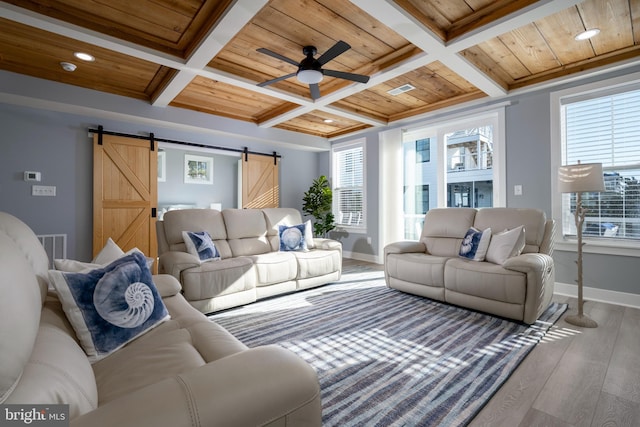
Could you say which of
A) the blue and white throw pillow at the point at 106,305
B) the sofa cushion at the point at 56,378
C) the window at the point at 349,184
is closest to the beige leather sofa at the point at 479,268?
the window at the point at 349,184

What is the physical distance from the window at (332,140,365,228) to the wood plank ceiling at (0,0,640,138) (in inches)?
78.7

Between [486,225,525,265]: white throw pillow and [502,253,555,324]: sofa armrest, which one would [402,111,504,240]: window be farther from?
[502,253,555,324]: sofa armrest

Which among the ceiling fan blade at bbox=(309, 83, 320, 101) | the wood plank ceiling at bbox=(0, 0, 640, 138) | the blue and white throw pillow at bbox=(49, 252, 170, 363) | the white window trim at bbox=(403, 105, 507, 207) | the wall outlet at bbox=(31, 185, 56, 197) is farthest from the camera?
the white window trim at bbox=(403, 105, 507, 207)

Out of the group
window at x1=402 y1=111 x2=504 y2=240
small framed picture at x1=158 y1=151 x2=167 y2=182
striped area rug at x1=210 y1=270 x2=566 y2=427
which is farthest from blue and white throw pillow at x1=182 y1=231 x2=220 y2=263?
small framed picture at x1=158 y1=151 x2=167 y2=182

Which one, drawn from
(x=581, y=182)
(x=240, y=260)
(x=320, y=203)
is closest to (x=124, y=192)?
(x=240, y=260)

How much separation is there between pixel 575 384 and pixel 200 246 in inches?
130

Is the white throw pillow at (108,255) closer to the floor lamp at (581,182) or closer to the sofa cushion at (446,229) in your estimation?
the sofa cushion at (446,229)

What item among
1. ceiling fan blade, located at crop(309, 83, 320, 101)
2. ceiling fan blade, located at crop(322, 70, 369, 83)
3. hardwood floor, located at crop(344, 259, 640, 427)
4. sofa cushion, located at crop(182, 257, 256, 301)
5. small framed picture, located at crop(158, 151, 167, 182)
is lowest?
hardwood floor, located at crop(344, 259, 640, 427)

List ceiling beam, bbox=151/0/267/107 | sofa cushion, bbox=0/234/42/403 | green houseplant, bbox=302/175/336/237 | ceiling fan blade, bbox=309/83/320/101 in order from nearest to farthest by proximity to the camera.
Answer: sofa cushion, bbox=0/234/42/403 → ceiling beam, bbox=151/0/267/107 → ceiling fan blade, bbox=309/83/320/101 → green houseplant, bbox=302/175/336/237

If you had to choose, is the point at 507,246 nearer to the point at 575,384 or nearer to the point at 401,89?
the point at 575,384

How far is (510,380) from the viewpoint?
1.85 m

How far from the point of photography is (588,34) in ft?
9.26

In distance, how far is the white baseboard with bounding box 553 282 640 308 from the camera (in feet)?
10.4

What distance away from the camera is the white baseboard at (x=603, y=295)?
10.4ft
